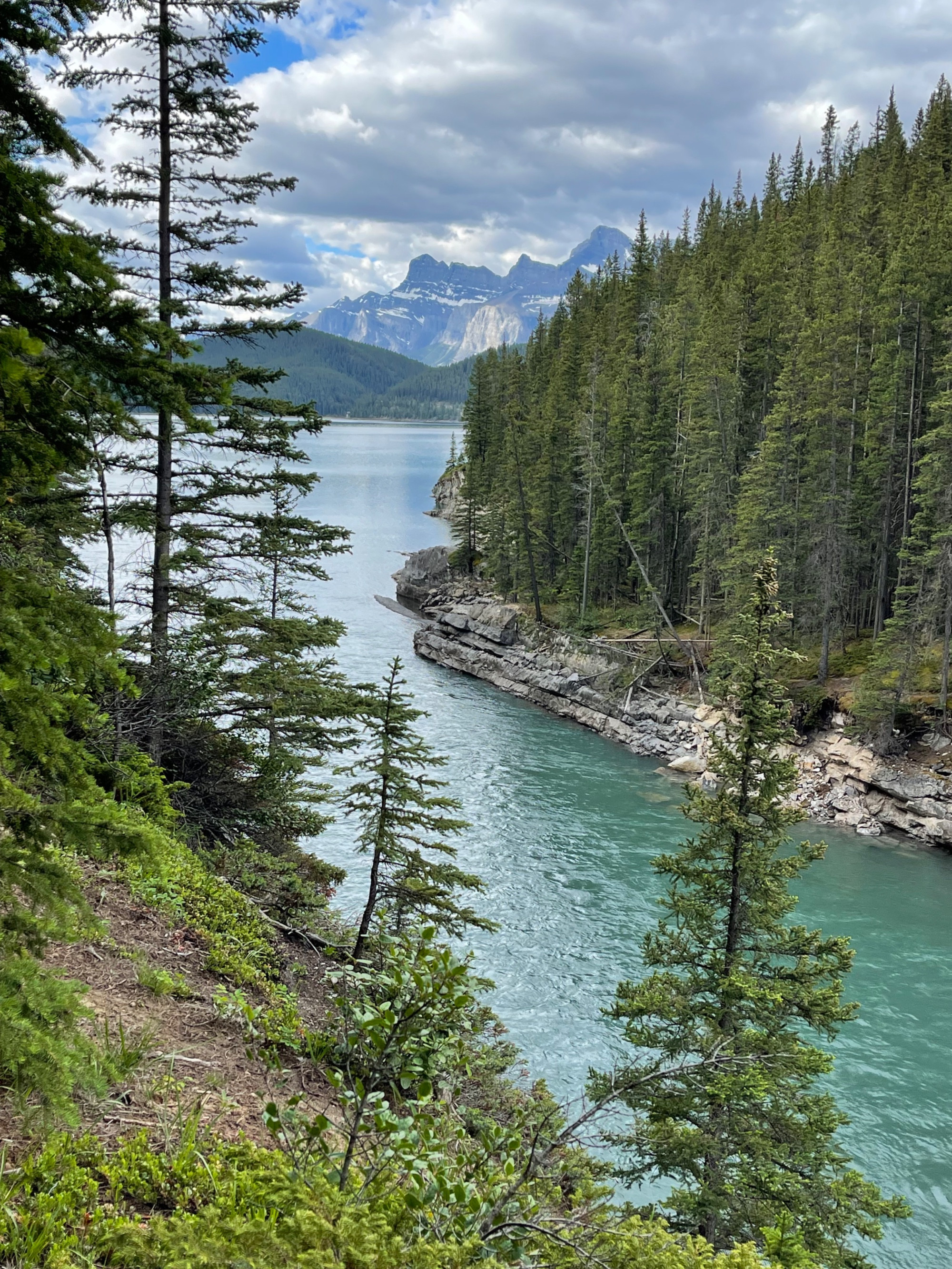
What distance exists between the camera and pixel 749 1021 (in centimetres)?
939

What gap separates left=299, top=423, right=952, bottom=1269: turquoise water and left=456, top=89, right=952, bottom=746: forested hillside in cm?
A: 792

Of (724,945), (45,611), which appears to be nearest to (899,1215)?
(724,945)

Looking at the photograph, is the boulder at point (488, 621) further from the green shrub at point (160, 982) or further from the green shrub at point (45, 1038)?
the green shrub at point (45, 1038)

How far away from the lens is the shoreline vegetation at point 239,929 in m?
3.14

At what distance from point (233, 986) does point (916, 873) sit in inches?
839

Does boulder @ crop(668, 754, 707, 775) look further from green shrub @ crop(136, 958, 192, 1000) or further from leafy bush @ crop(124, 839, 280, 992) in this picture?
green shrub @ crop(136, 958, 192, 1000)

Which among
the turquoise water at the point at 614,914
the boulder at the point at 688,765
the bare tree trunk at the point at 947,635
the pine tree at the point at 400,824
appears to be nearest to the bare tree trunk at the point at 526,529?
the turquoise water at the point at 614,914

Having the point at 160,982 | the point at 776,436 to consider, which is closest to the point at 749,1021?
the point at 160,982

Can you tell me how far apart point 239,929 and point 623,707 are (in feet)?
89.7

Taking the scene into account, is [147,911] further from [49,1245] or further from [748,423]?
[748,423]

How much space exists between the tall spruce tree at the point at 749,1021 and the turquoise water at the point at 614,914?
4.49 m

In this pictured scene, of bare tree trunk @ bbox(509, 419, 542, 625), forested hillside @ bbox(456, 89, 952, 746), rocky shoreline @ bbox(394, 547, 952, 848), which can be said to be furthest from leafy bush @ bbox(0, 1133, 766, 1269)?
bare tree trunk @ bbox(509, 419, 542, 625)

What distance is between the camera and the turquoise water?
1319 centimetres

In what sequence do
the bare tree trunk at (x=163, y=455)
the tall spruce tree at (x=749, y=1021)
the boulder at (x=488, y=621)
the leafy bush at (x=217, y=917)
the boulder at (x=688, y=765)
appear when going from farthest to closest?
the boulder at (x=488, y=621)
the boulder at (x=688, y=765)
the bare tree trunk at (x=163, y=455)
the leafy bush at (x=217, y=917)
the tall spruce tree at (x=749, y=1021)
